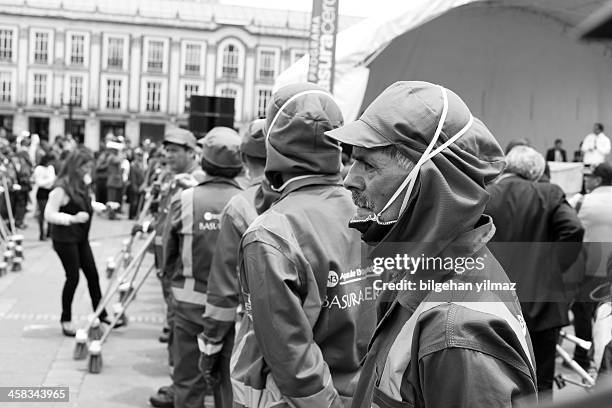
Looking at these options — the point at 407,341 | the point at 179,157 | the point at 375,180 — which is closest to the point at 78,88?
the point at 179,157

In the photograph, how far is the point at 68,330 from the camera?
8719mm

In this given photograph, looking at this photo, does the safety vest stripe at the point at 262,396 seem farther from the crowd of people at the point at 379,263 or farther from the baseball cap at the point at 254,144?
the baseball cap at the point at 254,144

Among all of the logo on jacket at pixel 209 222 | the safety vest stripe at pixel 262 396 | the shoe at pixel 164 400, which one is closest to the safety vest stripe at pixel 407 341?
the safety vest stripe at pixel 262 396

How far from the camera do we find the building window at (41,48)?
62.2 meters

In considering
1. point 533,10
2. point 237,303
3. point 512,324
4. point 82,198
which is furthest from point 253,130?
point 533,10

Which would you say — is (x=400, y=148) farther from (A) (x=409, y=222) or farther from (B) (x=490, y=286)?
(B) (x=490, y=286)

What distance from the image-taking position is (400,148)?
196cm

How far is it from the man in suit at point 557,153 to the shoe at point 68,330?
736cm

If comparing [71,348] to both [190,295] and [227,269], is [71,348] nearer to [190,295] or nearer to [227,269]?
[190,295]

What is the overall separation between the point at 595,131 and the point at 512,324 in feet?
36.3

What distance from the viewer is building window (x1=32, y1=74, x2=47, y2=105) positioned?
65500mm

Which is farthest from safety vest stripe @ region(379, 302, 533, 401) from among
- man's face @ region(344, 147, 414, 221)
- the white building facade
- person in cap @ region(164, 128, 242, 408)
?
the white building facade

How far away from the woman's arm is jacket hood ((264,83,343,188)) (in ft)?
17.8

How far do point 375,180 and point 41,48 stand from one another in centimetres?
6551
